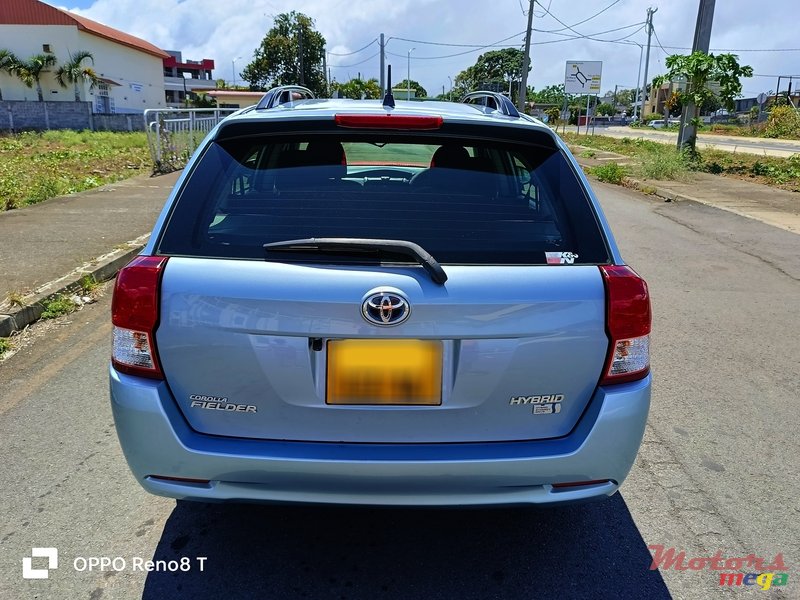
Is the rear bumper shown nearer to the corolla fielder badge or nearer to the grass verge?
the corolla fielder badge

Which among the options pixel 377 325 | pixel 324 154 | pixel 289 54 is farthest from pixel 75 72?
pixel 377 325

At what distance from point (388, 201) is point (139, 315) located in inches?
37.6

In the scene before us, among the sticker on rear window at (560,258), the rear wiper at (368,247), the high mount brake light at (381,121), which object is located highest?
the high mount brake light at (381,121)

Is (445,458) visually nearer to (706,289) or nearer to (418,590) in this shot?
(418,590)

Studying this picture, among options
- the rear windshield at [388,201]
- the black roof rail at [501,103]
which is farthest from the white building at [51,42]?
the rear windshield at [388,201]

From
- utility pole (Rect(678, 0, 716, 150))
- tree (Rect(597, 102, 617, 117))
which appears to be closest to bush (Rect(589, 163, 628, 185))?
utility pole (Rect(678, 0, 716, 150))

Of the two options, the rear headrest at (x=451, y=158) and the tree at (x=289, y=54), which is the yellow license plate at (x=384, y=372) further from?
the tree at (x=289, y=54)

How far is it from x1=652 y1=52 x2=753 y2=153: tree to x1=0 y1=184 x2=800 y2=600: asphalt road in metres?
15.9

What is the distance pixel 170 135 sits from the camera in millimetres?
15320

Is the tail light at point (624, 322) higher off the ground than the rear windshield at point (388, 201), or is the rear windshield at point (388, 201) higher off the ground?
the rear windshield at point (388, 201)

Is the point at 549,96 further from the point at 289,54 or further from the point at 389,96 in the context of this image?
the point at 389,96

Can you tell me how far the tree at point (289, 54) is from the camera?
202ft

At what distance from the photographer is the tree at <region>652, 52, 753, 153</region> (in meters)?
17.7

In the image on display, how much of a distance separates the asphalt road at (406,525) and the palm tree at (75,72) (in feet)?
164
